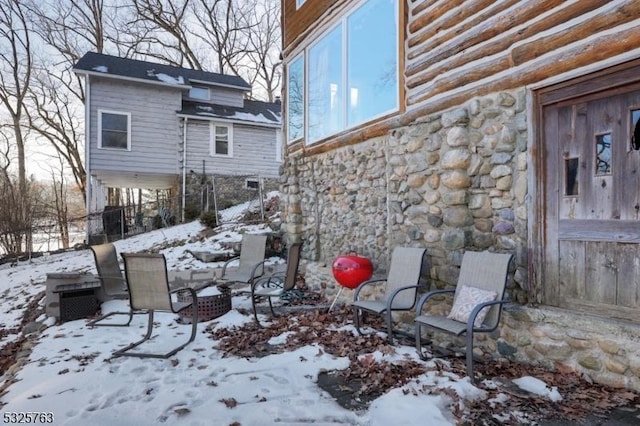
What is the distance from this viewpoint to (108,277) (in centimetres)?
460

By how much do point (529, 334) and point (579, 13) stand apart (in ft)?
8.06

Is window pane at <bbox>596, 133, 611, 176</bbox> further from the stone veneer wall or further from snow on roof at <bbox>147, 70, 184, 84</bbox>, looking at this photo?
snow on roof at <bbox>147, 70, 184, 84</bbox>

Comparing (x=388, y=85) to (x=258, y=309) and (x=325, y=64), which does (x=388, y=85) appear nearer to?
(x=325, y=64)

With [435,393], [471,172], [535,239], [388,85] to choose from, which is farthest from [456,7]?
[435,393]

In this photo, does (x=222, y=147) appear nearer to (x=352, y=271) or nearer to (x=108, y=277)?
(x=108, y=277)

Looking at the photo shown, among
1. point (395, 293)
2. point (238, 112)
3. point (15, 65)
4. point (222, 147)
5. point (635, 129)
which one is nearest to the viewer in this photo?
point (635, 129)

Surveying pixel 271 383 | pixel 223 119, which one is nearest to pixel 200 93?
pixel 223 119

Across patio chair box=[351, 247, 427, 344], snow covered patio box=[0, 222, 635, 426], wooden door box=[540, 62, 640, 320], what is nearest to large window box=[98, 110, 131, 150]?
snow covered patio box=[0, 222, 635, 426]

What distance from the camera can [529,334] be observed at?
3133 mm

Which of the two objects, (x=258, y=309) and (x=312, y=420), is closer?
(x=312, y=420)

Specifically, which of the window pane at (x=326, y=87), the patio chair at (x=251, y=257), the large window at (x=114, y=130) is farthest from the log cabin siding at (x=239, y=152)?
the patio chair at (x=251, y=257)

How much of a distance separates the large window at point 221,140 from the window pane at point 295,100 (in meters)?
7.71

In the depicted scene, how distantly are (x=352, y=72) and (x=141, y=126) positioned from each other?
32.9 ft

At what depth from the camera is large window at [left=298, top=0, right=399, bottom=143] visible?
4.86 metres
